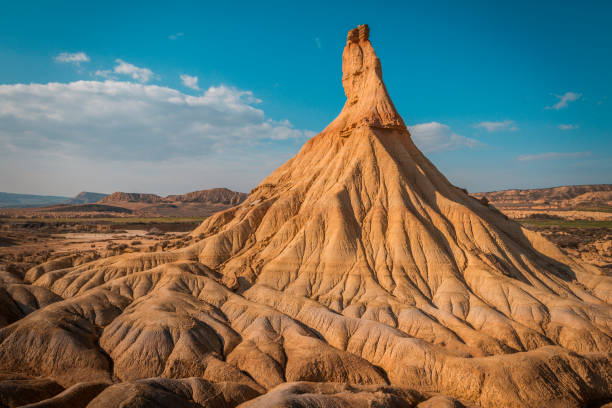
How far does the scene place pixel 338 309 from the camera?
34375 millimetres

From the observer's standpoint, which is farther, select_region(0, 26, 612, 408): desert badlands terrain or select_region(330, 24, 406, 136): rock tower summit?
select_region(330, 24, 406, 136): rock tower summit

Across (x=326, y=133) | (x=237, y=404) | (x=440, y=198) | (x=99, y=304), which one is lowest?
(x=237, y=404)

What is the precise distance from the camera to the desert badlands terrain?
73.2 ft

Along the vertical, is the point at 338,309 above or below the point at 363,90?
below

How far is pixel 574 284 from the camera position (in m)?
40.2

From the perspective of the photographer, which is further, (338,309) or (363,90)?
(363,90)

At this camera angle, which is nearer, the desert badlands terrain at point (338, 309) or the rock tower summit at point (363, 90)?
the desert badlands terrain at point (338, 309)

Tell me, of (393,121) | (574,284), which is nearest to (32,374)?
(393,121)

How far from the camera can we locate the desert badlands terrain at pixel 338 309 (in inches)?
878

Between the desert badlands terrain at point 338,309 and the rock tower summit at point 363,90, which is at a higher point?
the rock tower summit at point 363,90

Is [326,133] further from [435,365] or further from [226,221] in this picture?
[435,365]

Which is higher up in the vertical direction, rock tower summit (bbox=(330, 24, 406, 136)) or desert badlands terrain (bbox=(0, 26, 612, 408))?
rock tower summit (bbox=(330, 24, 406, 136))

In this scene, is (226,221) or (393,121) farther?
(226,221)

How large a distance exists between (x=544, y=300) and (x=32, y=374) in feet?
139
